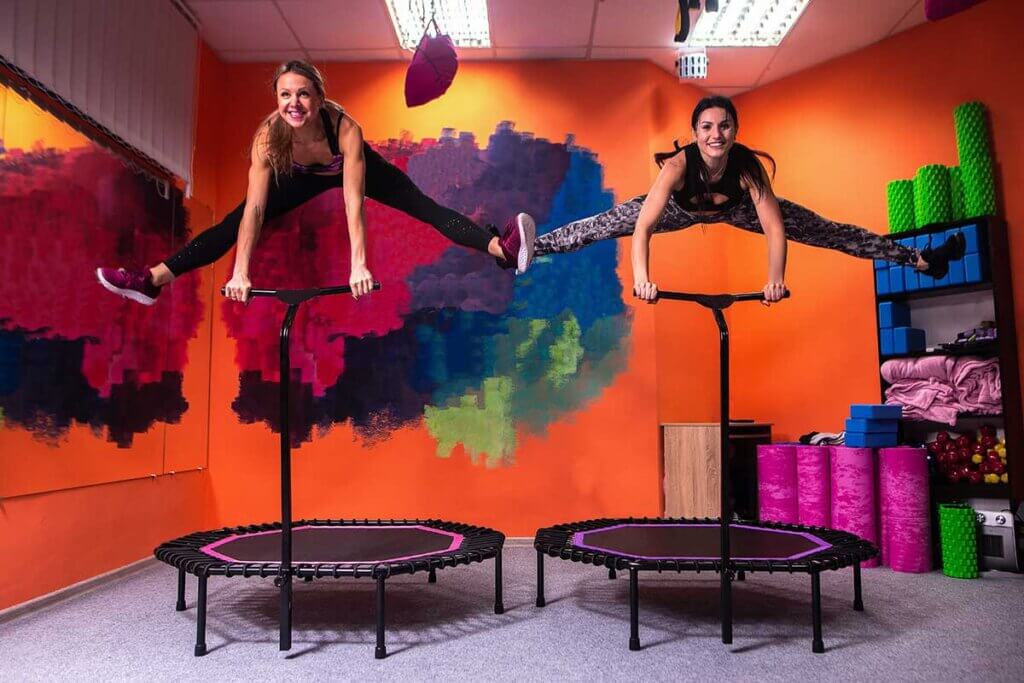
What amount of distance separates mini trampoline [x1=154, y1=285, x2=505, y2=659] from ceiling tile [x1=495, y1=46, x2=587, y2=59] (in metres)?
2.97

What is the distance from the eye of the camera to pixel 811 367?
5.01 m

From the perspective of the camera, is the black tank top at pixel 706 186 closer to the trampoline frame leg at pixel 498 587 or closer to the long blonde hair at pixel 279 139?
the long blonde hair at pixel 279 139

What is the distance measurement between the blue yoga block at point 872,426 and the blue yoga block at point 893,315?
2.03ft

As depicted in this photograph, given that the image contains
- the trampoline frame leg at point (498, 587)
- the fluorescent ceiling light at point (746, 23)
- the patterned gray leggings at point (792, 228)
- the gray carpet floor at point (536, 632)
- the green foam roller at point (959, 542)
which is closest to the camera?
the gray carpet floor at point (536, 632)

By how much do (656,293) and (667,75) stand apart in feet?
9.88

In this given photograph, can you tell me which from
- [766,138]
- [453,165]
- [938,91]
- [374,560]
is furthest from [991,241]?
[374,560]

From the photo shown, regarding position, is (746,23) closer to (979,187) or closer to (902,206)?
(902,206)

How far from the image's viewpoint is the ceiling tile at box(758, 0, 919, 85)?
4.50 metres

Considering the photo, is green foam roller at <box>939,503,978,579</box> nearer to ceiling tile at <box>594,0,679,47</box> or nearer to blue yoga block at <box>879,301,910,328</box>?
blue yoga block at <box>879,301,910,328</box>

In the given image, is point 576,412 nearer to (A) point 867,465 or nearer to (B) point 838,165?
(A) point 867,465

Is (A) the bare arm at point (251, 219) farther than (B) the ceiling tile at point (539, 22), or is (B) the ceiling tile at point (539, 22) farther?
(B) the ceiling tile at point (539, 22)

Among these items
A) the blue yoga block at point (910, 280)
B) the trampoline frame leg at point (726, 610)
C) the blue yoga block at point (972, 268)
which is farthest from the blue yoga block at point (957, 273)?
the trampoline frame leg at point (726, 610)

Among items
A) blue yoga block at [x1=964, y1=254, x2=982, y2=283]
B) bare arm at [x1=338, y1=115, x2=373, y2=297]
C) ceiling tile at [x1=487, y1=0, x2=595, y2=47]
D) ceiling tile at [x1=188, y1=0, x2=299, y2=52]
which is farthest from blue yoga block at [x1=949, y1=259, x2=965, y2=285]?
ceiling tile at [x1=188, y1=0, x2=299, y2=52]

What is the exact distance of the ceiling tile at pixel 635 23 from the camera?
4469 millimetres
